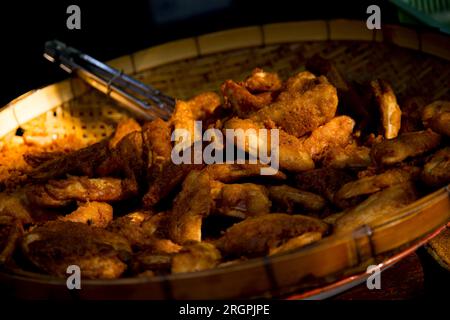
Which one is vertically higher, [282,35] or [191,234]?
[282,35]

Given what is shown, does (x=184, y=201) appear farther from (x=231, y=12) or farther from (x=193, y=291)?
(x=231, y=12)

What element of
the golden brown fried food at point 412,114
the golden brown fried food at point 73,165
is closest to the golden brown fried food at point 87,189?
the golden brown fried food at point 73,165

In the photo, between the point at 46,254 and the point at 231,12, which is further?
the point at 231,12

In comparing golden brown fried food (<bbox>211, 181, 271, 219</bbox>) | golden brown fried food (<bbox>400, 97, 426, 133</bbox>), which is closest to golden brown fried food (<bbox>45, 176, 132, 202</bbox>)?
golden brown fried food (<bbox>211, 181, 271, 219</bbox>)

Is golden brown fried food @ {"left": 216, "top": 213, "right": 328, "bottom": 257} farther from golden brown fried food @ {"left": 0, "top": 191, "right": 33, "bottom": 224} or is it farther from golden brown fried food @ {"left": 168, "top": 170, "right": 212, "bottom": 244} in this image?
golden brown fried food @ {"left": 0, "top": 191, "right": 33, "bottom": 224}

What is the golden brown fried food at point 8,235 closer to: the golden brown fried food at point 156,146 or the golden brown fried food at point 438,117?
the golden brown fried food at point 156,146

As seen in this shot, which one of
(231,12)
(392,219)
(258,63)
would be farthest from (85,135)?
(231,12)
